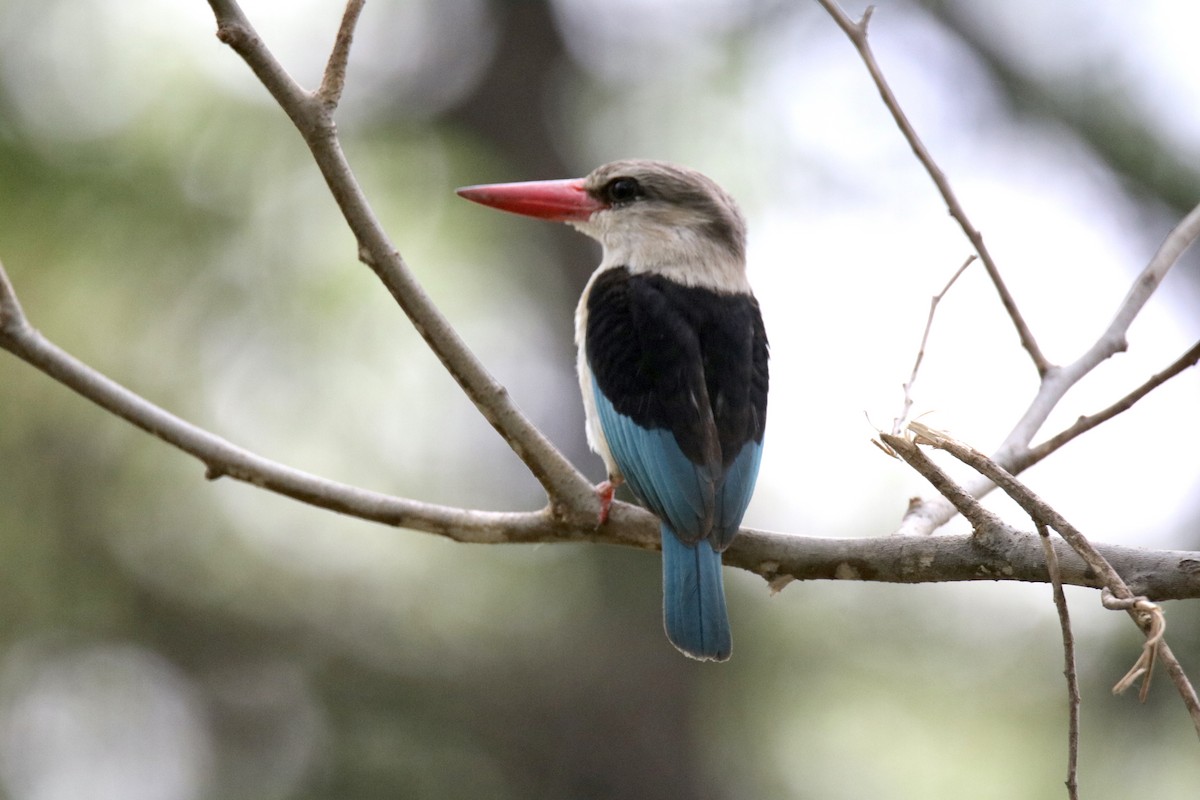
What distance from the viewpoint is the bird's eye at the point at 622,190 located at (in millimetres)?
3125

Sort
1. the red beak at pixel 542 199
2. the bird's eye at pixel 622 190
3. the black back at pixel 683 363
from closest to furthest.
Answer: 1. the black back at pixel 683 363
2. the red beak at pixel 542 199
3. the bird's eye at pixel 622 190

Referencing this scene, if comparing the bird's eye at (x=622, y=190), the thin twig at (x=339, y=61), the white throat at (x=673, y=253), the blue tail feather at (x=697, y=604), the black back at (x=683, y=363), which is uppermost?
the bird's eye at (x=622, y=190)

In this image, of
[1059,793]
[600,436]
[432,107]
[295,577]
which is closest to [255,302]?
[295,577]

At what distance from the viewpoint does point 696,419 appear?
100 inches

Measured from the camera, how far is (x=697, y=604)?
2.26 meters

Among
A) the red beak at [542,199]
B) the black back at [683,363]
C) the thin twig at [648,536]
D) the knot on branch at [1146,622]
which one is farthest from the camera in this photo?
the red beak at [542,199]

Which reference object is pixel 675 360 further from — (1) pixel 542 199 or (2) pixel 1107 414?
(2) pixel 1107 414

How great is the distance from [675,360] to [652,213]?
2.00 feet

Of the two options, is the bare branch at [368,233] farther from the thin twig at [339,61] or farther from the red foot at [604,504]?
the red foot at [604,504]

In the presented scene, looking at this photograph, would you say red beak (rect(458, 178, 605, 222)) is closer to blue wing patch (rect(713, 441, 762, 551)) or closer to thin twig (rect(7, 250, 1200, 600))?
blue wing patch (rect(713, 441, 762, 551))

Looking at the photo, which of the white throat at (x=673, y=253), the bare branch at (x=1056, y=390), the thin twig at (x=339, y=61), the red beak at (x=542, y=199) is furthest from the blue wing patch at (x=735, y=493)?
the thin twig at (x=339, y=61)

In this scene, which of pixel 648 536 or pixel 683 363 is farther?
pixel 683 363

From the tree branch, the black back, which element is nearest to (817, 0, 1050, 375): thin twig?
the tree branch

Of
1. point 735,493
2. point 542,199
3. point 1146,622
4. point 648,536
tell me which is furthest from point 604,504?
point 542,199
